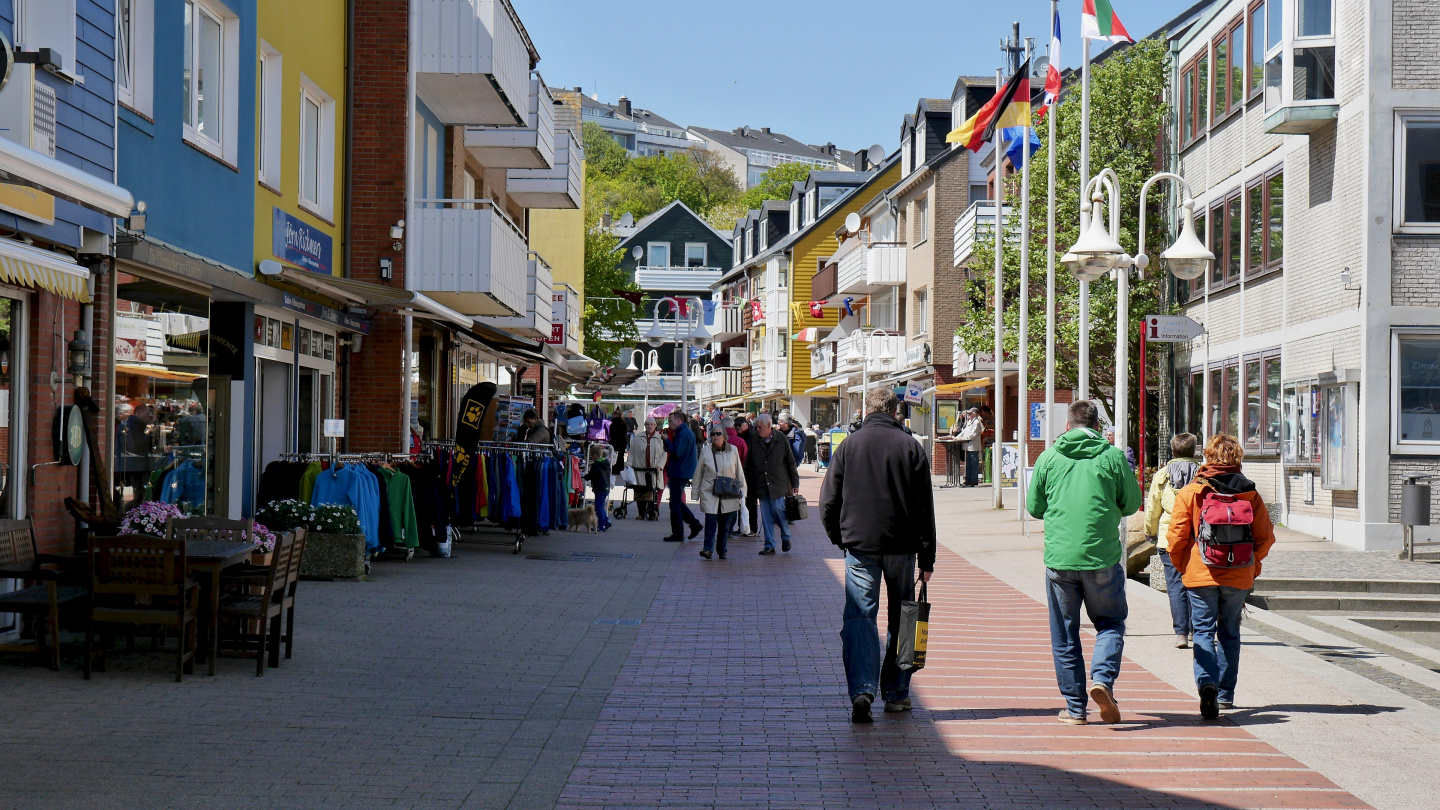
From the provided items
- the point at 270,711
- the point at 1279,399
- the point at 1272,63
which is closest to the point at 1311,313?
the point at 1279,399

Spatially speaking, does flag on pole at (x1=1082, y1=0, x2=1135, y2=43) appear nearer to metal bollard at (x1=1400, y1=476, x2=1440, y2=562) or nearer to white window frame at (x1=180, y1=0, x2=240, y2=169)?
metal bollard at (x1=1400, y1=476, x2=1440, y2=562)

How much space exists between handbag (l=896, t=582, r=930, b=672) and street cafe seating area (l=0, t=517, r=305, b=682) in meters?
3.73

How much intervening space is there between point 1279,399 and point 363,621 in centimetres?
1594

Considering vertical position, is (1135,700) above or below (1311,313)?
A: below

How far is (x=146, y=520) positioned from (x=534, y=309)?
15168 mm

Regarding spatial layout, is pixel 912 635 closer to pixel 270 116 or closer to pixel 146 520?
pixel 146 520

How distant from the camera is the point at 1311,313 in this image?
20.9 m

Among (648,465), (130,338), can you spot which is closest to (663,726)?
(130,338)

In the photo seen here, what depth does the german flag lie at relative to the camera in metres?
23.0

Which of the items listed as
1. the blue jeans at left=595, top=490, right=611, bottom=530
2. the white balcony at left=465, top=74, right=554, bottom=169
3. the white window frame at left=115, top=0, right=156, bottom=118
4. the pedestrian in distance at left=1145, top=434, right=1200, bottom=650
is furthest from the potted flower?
the white balcony at left=465, top=74, right=554, bottom=169

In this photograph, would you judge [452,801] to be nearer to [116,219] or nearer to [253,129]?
[116,219]

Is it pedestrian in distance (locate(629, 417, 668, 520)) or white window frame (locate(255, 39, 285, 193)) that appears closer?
white window frame (locate(255, 39, 285, 193))

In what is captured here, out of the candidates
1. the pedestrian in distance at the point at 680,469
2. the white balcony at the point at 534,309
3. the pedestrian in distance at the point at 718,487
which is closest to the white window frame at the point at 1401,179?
the pedestrian in distance at the point at 718,487

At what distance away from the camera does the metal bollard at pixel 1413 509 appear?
1731 cm
